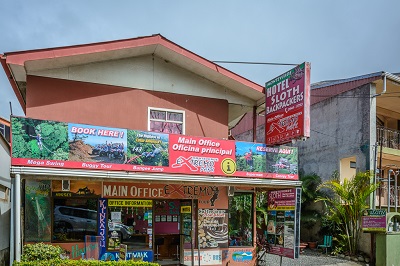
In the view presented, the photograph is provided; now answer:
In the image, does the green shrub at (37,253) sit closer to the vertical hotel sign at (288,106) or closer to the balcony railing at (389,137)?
the vertical hotel sign at (288,106)

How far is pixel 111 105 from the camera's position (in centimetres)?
1266

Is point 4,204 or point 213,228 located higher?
point 4,204

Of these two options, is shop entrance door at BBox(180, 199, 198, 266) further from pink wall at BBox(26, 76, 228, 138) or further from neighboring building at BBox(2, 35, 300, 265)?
pink wall at BBox(26, 76, 228, 138)

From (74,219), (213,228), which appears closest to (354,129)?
(213,228)

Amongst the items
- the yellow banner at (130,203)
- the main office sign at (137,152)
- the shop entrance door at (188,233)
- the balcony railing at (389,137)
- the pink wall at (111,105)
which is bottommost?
the shop entrance door at (188,233)

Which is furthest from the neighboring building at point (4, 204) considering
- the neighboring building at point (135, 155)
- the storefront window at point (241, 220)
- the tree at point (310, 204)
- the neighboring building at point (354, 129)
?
the tree at point (310, 204)

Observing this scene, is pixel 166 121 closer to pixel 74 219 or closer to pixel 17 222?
pixel 74 219

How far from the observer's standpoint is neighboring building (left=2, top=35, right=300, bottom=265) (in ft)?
34.5

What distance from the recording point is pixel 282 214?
43.5 feet

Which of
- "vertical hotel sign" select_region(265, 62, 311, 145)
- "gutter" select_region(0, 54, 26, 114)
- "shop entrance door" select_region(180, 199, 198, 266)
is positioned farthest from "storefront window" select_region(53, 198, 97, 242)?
"vertical hotel sign" select_region(265, 62, 311, 145)

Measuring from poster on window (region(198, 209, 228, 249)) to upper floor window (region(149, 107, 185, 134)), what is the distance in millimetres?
2852

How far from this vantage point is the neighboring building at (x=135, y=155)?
1052 centimetres

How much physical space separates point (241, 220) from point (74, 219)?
18.9ft

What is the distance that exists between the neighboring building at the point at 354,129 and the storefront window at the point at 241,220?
14.8 feet
